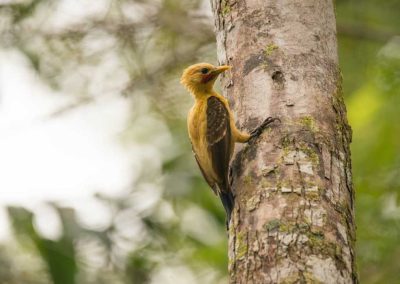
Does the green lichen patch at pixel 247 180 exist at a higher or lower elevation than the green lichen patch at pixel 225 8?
lower

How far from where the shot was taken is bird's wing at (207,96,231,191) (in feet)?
16.3

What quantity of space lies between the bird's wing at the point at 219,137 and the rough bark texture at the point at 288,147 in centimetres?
23

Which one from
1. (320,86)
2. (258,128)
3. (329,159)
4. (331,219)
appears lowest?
(331,219)

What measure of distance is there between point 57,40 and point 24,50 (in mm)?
444

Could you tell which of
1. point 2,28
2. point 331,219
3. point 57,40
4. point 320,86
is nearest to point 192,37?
point 57,40

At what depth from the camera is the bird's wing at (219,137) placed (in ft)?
16.3

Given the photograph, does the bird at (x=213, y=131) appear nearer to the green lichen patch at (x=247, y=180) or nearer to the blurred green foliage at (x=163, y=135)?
the green lichen patch at (x=247, y=180)

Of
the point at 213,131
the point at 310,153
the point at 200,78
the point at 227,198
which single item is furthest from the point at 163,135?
the point at 310,153

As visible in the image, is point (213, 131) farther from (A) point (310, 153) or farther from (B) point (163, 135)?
(B) point (163, 135)

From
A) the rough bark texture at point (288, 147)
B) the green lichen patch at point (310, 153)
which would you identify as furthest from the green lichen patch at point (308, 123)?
the green lichen patch at point (310, 153)

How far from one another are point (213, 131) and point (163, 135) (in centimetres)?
342

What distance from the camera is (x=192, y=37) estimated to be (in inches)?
326

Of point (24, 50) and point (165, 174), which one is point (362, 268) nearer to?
point (165, 174)

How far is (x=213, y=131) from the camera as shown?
5.41 m
